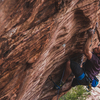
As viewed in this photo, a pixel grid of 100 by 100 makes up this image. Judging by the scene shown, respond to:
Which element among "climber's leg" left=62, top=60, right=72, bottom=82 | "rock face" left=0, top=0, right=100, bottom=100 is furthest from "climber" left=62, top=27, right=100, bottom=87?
"rock face" left=0, top=0, right=100, bottom=100

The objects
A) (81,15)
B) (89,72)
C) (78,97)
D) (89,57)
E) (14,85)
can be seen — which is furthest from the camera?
(78,97)

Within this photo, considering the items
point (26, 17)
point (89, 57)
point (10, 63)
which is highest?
point (26, 17)

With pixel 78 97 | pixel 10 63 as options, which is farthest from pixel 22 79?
pixel 78 97

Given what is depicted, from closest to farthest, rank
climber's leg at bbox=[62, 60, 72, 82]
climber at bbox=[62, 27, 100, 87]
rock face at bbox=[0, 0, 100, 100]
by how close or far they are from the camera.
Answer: rock face at bbox=[0, 0, 100, 100]
climber at bbox=[62, 27, 100, 87]
climber's leg at bbox=[62, 60, 72, 82]

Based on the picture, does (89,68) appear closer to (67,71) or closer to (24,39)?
(67,71)

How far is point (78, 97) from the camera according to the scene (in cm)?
966

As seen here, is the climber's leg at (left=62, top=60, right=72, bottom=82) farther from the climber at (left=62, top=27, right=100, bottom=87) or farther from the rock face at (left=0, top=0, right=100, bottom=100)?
the rock face at (left=0, top=0, right=100, bottom=100)

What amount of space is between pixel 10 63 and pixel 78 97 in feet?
28.8

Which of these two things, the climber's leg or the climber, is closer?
the climber

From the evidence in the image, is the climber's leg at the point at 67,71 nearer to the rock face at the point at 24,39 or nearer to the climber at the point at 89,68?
the climber at the point at 89,68

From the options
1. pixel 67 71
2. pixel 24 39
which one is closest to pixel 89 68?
pixel 67 71

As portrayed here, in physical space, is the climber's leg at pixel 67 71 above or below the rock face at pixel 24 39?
below

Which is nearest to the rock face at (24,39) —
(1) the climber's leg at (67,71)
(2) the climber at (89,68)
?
(2) the climber at (89,68)

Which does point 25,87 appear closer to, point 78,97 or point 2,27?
point 2,27
